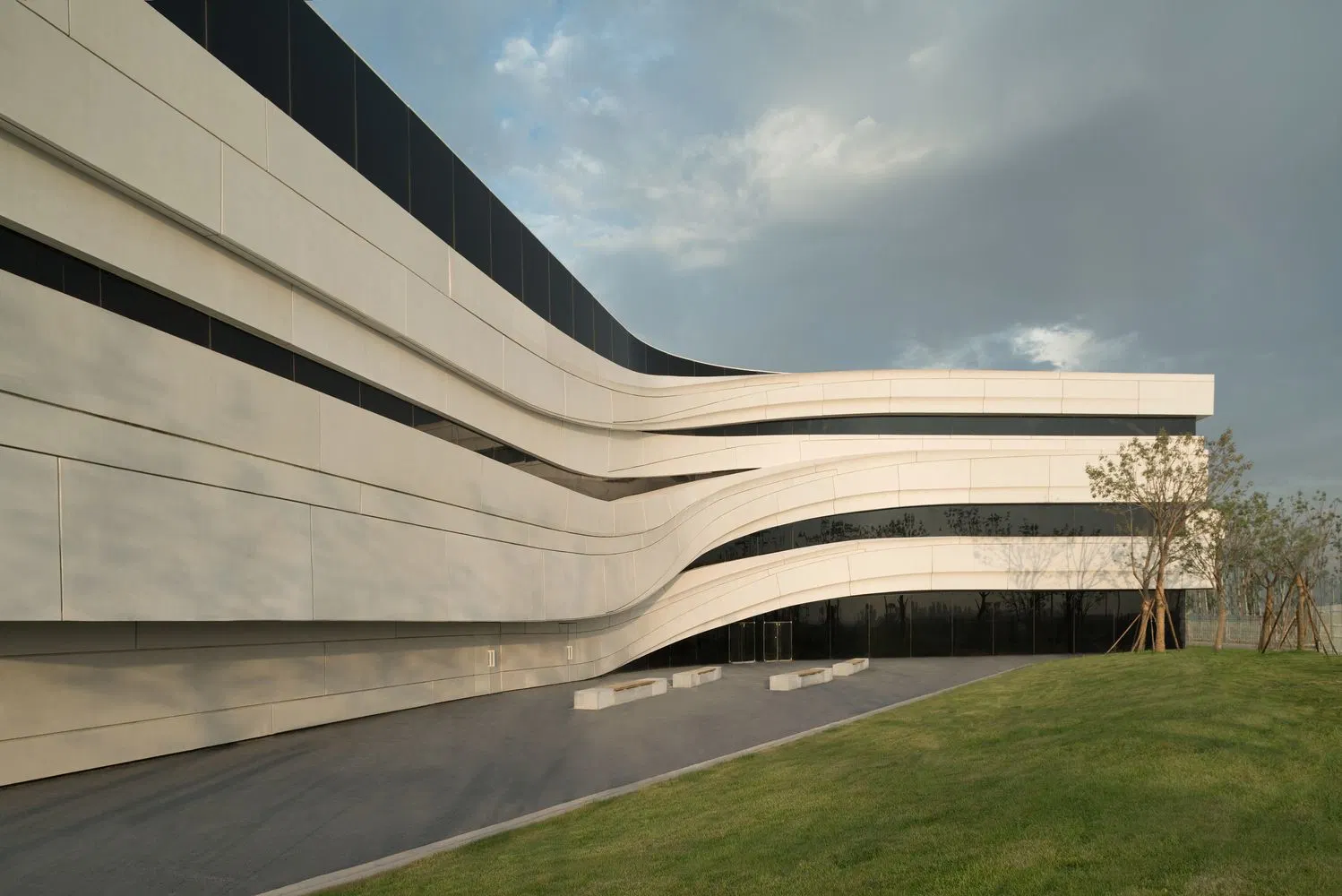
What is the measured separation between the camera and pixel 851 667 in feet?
98.0

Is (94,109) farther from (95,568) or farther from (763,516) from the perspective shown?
(763,516)

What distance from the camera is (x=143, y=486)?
39.4 ft

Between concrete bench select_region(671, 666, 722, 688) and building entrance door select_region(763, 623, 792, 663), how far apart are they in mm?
8498

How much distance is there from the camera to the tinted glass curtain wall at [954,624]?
37.2 metres

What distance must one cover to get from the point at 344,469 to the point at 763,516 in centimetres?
2175

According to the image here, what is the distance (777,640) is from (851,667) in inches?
303

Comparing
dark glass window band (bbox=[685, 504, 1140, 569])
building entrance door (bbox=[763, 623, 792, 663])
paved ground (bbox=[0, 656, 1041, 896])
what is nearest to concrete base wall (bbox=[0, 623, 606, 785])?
→ paved ground (bbox=[0, 656, 1041, 896])

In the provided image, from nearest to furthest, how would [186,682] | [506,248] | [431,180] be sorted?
[186,682] < [431,180] < [506,248]

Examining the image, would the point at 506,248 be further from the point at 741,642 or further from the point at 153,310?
the point at 741,642

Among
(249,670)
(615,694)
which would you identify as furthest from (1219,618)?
(249,670)

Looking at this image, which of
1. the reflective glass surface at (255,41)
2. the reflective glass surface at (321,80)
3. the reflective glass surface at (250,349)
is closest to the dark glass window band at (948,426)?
Result: the reflective glass surface at (321,80)

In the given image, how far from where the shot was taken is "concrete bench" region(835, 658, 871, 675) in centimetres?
2894

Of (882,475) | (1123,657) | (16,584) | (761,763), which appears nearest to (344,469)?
(16,584)

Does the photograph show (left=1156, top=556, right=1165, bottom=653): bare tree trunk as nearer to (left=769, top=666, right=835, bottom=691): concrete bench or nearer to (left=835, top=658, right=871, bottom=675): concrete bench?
(left=835, top=658, right=871, bottom=675): concrete bench
